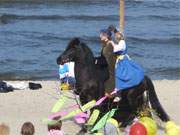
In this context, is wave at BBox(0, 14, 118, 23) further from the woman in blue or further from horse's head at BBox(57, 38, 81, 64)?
the woman in blue

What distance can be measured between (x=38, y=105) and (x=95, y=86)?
2987 mm

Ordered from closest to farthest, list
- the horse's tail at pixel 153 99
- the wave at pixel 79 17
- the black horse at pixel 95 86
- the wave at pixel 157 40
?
the black horse at pixel 95 86
the horse's tail at pixel 153 99
the wave at pixel 157 40
the wave at pixel 79 17

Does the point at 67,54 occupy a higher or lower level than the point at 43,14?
higher

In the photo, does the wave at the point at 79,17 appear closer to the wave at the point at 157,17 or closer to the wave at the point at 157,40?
the wave at the point at 157,17

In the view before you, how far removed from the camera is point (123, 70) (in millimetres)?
10383

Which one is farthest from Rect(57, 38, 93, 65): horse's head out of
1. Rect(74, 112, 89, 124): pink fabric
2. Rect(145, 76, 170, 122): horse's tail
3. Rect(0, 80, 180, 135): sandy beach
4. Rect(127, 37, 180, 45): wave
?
Rect(127, 37, 180, 45): wave

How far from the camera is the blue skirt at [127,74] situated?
→ 10.4 meters

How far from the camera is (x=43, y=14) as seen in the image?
3606 centimetres

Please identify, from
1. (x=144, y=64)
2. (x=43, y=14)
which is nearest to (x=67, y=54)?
(x=144, y=64)

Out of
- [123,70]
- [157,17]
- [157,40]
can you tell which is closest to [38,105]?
[123,70]

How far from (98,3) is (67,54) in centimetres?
3234

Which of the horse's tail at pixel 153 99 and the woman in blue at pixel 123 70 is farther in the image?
the horse's tail at pixel 153 99

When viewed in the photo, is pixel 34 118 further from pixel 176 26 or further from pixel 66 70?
pixel 176 26

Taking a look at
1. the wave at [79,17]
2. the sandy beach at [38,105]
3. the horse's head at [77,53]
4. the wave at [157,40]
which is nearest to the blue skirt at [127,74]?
the horse's head at [77,53]
